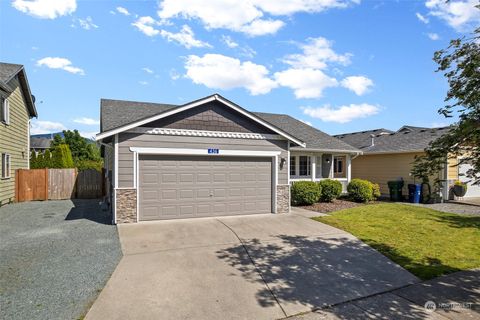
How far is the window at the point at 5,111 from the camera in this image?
1319 centimetres

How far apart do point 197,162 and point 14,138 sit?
11.3m

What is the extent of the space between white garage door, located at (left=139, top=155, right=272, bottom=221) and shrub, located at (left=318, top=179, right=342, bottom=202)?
445 centimetres

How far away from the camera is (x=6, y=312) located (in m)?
4.13

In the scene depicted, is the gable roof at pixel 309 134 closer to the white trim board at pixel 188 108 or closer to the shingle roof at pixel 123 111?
the white trim board at pixel 188 108

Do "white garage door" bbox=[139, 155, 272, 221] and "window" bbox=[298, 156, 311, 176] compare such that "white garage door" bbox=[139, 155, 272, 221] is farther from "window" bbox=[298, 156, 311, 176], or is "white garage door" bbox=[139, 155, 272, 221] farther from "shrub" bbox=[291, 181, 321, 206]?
"window" bbox=[298, 156, 311, 176]

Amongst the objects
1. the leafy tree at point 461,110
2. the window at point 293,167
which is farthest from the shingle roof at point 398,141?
the leafy tree at point 461,110

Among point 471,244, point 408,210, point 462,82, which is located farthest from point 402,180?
point 462,82

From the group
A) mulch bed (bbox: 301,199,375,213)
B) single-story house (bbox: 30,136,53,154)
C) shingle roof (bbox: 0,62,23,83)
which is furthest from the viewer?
single-story house (bbox: 30,136,53,154)

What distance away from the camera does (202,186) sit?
10383mm

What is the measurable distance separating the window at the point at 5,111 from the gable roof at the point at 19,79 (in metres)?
0.64

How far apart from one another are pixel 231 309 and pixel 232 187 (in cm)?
658

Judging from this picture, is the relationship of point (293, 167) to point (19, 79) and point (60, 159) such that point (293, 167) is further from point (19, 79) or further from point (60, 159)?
point (60, 159)

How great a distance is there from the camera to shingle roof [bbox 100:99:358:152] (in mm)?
12227

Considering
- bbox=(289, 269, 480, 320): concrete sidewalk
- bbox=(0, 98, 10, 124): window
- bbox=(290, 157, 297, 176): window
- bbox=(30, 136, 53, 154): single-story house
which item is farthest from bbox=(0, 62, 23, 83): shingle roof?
bbox=(30, 136, 53, 154): single-story house
